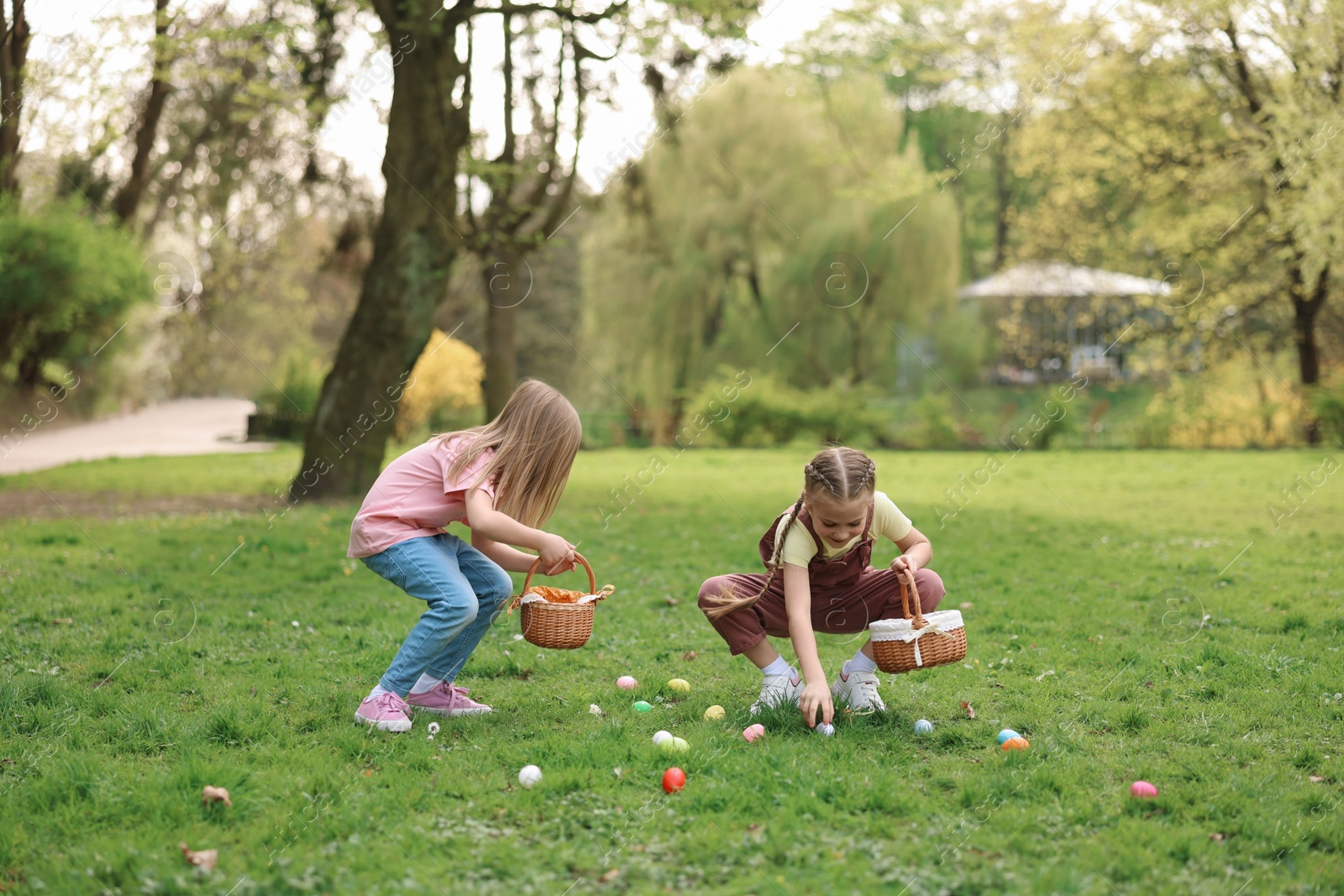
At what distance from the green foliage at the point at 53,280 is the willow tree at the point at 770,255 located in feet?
35.1

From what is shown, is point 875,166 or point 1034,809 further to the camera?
point 875,166

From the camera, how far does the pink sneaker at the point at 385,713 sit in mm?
4379

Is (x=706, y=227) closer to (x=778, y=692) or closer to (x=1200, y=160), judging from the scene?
(x=1200, y=160)

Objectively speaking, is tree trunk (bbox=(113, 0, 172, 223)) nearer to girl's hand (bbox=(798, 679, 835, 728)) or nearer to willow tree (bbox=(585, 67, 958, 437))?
willow tree (bbox=(585, 67, 958, 437))

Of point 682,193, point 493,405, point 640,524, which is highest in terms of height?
point 682,193

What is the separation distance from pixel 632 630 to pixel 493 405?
11561 mm

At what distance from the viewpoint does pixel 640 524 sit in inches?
442

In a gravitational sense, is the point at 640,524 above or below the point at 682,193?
below

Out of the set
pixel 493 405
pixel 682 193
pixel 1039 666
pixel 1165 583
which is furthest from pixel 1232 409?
pixel 1039 666

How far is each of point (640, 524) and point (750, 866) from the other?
8064 millimetres

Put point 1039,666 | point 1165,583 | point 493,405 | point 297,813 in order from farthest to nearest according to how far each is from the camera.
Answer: point 493,405, point 1165,583, point 1039,666, point 297,813

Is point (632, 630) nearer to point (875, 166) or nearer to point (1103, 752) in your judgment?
point (1103, 752)

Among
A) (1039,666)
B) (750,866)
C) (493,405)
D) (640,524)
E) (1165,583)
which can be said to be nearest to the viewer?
(750,866)

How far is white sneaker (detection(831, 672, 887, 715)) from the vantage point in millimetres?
4578
